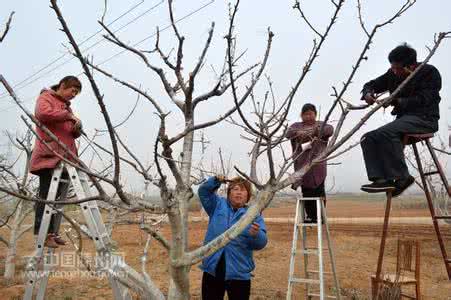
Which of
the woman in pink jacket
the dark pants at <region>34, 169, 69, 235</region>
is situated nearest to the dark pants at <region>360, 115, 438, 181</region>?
the woman in pink jacket

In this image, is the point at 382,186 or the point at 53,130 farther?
the point at 382,186

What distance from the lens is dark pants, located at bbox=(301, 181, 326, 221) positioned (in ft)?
14.6

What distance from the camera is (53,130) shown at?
304cm

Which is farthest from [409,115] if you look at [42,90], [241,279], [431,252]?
[431,252]

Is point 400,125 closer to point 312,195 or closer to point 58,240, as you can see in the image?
point 312,195

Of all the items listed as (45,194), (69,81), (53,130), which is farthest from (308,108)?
(45,194)

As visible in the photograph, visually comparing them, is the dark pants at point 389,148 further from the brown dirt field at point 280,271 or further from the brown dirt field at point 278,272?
the brown dirt field at point 280,271

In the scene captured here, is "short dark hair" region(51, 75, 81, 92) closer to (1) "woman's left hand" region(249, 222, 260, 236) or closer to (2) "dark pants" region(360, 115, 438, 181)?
(1) "woman's left hand" region(249, 222, 260, 236)

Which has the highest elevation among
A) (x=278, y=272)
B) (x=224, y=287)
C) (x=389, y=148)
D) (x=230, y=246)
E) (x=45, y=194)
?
(x=389, y=148)

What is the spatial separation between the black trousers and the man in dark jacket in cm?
125

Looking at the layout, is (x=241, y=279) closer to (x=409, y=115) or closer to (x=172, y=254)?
(x=172, y=254)

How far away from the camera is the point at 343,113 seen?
1964 millimetres

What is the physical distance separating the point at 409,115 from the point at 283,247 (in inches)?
387

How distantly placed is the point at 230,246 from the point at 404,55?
206 centimetres
